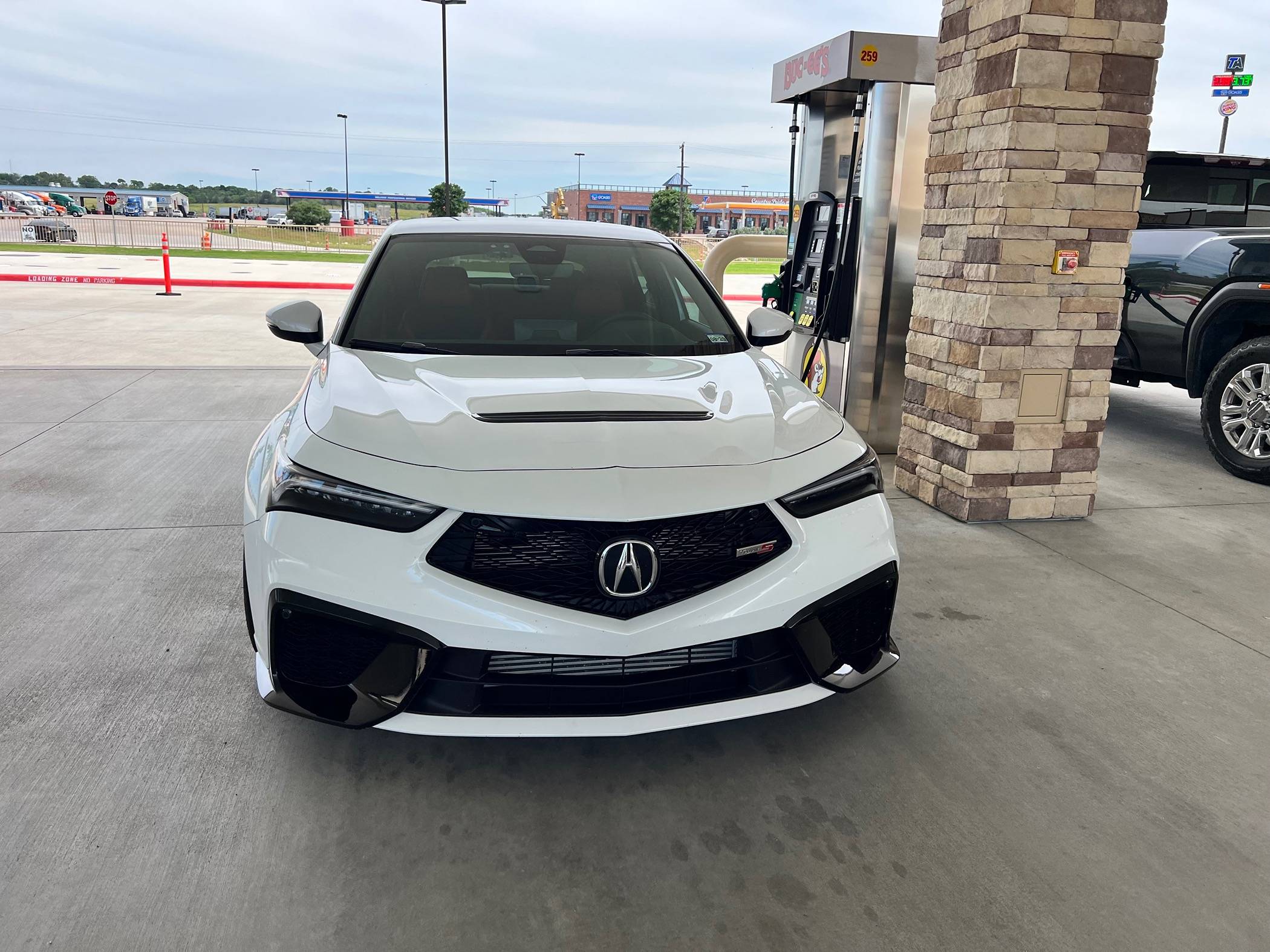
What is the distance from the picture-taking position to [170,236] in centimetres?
3794

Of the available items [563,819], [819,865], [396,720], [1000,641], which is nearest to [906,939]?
[819,865]

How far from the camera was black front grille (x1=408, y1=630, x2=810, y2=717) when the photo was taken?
6.77 ft

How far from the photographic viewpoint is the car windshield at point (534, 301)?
10.2 feet

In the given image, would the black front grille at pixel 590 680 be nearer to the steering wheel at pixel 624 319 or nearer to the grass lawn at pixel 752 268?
the steering wheel at pixel 624 319

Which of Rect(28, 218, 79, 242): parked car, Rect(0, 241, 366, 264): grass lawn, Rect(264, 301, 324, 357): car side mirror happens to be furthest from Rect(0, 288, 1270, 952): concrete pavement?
Rect(28, 218, 79, 242): parked car

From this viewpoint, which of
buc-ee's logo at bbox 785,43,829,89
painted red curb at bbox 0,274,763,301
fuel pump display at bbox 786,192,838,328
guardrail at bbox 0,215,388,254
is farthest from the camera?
guardrail at bbox 0,215,388,254

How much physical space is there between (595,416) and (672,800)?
100 cm

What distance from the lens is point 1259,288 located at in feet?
17.7

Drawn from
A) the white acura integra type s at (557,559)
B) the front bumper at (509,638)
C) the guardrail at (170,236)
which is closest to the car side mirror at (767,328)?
the white acura integra type s at (557,559)

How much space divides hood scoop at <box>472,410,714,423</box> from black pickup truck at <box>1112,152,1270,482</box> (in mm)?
4616

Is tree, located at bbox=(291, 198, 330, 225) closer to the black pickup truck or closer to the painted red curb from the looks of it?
the painted red curb

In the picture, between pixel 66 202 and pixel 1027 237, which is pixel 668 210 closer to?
pixel 66 202

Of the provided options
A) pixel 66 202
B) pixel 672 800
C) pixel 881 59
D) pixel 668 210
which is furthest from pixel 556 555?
pixel 66 202

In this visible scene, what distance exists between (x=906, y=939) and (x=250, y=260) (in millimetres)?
31642
